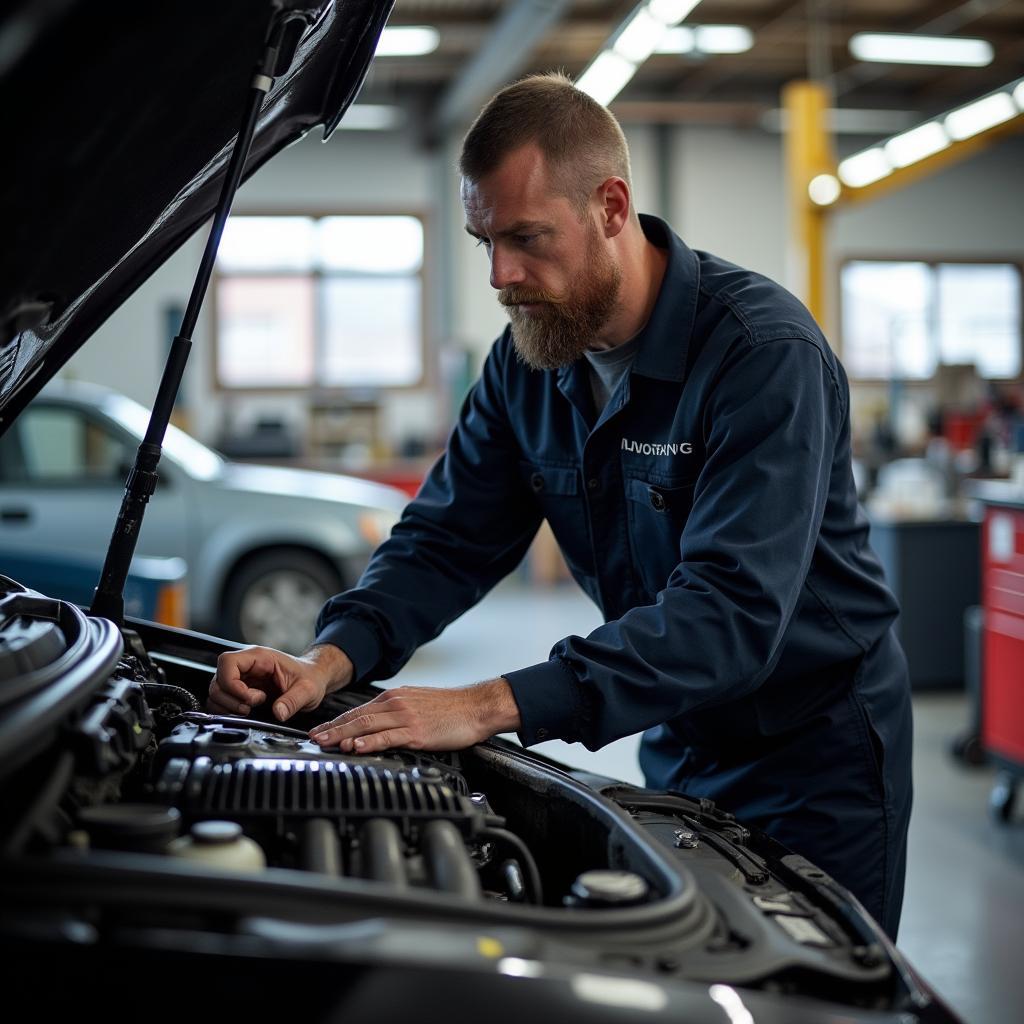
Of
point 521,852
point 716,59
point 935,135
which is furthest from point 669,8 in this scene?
point 521,852

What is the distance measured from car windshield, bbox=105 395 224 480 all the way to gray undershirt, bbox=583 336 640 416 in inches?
154

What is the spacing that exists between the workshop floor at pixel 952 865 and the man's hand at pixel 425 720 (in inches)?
53.7

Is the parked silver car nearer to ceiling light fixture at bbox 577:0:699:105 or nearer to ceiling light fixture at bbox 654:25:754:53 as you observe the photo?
ceiling light fixture at bbox 577:0:699:105

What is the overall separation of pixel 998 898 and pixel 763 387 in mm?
2144

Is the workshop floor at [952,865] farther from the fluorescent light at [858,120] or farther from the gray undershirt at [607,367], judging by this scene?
the fluorescent light at [858,120]

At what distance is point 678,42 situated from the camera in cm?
802

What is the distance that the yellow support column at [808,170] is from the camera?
22.0 ft

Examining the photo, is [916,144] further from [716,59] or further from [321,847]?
[321,847]

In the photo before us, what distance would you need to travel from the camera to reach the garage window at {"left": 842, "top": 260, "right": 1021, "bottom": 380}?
36.1 feet

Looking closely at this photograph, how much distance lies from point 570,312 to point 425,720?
1.87 ft

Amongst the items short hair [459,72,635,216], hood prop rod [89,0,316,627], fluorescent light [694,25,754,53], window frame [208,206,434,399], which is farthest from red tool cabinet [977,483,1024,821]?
window frame [208,206,434,399]

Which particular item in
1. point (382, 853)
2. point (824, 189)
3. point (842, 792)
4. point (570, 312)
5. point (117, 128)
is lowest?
point (842, 792)

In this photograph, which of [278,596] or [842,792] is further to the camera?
[278,596]

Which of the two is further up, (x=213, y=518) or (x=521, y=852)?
(x=213, y=518)
